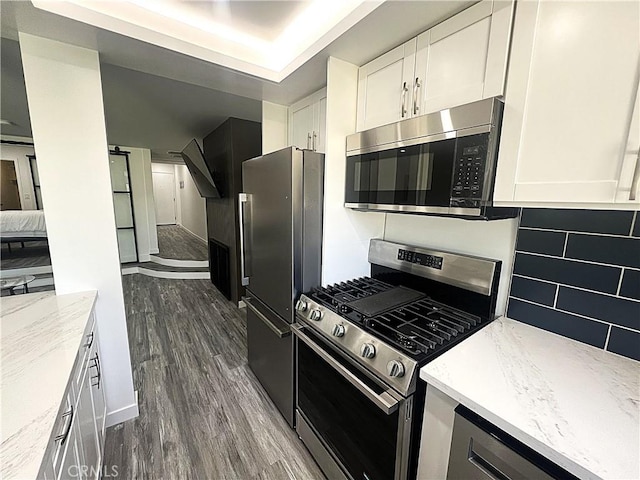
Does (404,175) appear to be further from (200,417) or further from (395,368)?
(200,417)

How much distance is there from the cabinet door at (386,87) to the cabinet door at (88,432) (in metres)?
1.90

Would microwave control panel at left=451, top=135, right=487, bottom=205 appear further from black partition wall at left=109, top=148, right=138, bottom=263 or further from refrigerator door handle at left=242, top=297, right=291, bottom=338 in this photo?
black partition wall at left=109, top=148, right=138, bottom=263

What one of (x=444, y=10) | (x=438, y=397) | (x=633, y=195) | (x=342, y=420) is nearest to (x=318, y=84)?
(x=444, y=10)

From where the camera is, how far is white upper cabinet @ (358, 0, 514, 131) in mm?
1022

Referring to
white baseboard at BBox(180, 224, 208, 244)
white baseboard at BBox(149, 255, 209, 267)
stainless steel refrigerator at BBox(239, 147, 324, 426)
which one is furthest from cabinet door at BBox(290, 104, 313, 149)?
white baseboard at BBox(180, 224, 208, 244)

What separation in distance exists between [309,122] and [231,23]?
0.74 metres

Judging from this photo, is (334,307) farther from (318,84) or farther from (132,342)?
(132,342)

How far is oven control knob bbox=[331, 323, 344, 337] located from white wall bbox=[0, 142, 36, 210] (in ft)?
6.66

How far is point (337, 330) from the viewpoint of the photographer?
131 cm

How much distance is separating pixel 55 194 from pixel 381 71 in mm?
1921

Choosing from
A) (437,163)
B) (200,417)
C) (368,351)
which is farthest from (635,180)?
(200,417)

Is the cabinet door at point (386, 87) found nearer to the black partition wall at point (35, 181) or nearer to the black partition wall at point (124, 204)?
the black partition wall at point (35, 181)

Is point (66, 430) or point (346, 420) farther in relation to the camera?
point (346, 420)

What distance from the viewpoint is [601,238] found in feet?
3.48
